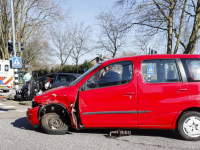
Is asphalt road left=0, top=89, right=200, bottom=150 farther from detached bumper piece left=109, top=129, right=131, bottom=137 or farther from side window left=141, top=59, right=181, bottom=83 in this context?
side window left=141, top=59, right=181, bottom=83

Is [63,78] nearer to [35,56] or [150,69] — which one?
[150,69]

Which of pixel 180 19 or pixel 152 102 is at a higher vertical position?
pixel 180 19

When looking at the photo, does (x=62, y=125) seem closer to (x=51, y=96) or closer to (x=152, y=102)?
(x=51, y=96)

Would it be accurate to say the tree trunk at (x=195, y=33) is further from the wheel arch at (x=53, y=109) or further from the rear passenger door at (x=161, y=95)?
the wheel arch at (x=53, y=109)

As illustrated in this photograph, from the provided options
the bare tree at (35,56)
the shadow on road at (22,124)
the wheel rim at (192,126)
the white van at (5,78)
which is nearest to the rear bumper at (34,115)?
the shadow on road at (22,124)

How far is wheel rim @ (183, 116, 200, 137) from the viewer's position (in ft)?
15.7

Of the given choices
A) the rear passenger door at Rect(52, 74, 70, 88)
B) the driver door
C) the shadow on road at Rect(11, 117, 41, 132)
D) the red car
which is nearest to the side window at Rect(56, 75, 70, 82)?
the rear passenger door at Rect(52, 74, 70, 88)

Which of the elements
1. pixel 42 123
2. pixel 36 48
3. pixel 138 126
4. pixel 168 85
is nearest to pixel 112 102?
pixel 138 126

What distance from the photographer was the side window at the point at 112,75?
197 inches

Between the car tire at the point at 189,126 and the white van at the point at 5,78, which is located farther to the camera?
the white van at the point at 5,78

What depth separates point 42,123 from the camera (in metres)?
5.28

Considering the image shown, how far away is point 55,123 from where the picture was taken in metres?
5.27

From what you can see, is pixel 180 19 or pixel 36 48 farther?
pixel 36 48

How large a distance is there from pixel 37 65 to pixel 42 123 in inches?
2121
